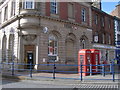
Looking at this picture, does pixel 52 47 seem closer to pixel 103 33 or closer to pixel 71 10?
pixel 71 10

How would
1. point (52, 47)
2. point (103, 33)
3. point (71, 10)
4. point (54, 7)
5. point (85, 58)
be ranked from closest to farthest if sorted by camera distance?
Result: point (85, 58) < point (52, 47) < point (54, 7) < point (71, 10) < point (103, 33)

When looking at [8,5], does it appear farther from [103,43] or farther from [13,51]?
[103,43]

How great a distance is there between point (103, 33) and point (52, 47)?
14.2m

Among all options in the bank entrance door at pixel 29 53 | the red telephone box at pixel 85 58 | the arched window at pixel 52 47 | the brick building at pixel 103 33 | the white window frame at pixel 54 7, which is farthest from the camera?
the brick building at pixel 103 33

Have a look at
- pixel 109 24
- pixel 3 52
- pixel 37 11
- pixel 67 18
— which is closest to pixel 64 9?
pixel 67 18

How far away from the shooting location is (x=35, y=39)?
18.0 m

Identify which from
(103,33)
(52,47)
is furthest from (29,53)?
(103,33)

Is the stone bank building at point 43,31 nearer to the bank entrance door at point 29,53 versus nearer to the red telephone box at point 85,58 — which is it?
the bank entrance door at point 29,53

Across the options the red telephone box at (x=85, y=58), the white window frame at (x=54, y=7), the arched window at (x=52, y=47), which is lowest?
the red telephone box at (x=85, y=58)

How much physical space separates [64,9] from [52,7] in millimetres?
1927

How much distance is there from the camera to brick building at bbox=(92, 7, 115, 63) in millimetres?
27703

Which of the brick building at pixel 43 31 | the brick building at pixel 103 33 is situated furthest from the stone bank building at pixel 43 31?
the brick building at pixel 103 33

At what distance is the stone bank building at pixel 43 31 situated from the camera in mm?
17812

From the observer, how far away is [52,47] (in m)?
19.5
